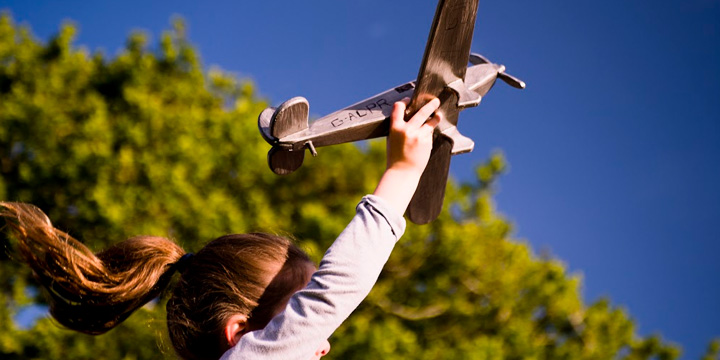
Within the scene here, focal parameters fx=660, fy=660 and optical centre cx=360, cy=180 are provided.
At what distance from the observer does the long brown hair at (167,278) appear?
1482 mm

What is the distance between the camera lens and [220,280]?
1.50 metres

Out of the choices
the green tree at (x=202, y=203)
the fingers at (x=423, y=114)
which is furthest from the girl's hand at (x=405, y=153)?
the green tree at (x=202, y=203)

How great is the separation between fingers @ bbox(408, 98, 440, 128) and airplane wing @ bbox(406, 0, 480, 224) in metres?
0.01

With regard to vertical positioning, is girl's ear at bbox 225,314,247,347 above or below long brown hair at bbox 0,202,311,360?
below

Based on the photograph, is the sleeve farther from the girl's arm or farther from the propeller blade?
the propeller blade

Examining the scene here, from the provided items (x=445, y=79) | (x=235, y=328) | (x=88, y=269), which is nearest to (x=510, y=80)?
(x=445, y=79)

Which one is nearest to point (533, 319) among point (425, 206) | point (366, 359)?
point (366, 359)

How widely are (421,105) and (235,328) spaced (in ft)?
2.06

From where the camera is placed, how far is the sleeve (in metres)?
1.18

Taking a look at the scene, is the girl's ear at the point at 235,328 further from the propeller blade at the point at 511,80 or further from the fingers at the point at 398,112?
the propeller blade at the point at 511,80

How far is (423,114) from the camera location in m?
1.36

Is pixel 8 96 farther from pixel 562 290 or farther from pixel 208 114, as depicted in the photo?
pixel 562 290

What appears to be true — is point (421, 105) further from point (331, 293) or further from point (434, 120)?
point (331, 293)

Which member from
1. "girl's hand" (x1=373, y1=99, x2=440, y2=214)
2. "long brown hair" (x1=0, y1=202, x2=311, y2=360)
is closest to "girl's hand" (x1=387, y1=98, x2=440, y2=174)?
"girl's hand" (x1=373, y1=99, x2=440, y2=214)
